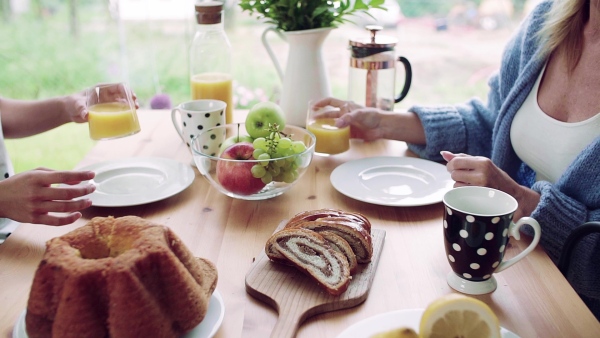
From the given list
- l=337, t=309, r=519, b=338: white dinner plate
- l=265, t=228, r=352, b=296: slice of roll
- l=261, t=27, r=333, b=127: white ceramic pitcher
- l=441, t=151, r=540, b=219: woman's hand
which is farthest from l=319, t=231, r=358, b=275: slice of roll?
l=261, t=27, r=333, b=127: white ceramic pitcher

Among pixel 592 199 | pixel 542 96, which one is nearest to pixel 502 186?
pixel 592 199

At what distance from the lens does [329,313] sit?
2.77 ft

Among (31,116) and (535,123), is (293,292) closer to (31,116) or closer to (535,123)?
(535,123)

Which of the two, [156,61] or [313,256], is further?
[156,61]

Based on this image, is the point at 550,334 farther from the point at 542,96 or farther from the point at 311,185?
the point at 542,96

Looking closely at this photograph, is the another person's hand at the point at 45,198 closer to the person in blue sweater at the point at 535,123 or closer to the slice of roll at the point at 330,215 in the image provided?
the slice of roll at the point at 330,215

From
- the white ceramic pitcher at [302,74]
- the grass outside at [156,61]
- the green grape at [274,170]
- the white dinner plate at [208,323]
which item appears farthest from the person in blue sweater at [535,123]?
the grass outside at [156,61]

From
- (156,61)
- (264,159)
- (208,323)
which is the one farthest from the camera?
(156,61)

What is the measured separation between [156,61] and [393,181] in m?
2.49

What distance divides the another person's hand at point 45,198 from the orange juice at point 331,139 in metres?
0.57

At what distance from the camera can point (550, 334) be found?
0.79m

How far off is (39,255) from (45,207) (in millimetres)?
86

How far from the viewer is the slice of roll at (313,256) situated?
866mm

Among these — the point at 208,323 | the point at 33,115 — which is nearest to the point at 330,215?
the point at 208,323
